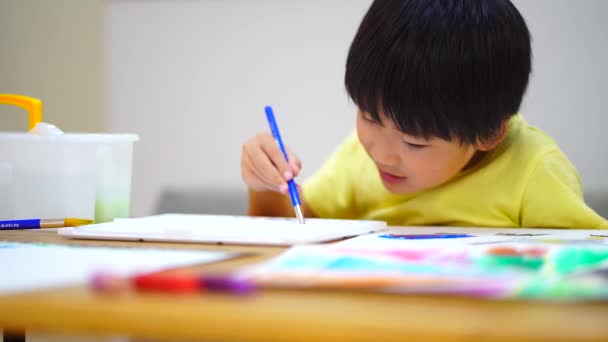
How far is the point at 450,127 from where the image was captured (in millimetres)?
823

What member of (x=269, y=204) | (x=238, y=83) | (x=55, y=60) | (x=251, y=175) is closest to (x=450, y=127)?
(x=251, y=175)

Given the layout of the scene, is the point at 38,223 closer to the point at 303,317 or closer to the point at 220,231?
the point at 220,231

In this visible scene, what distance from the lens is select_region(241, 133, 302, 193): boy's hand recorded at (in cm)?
87

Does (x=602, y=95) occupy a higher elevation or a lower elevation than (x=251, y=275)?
higher

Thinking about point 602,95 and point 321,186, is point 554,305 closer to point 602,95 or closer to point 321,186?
point 321,186

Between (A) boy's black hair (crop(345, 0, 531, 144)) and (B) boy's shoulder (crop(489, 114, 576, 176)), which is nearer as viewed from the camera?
(A) boy's black hair (crop(345, 0, 531, 144))

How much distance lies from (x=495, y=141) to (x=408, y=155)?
6.0 inches

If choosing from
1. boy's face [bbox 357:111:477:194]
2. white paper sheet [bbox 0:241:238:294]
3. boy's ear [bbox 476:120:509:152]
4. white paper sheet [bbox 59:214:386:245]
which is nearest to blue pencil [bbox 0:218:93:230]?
white paper sheet [bbox 59:214:386:245]

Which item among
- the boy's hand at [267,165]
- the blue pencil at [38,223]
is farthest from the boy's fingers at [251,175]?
the blue pencil at [38,223]

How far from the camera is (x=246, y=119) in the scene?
1.80 meters

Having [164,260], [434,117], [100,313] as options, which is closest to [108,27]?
[434,117]

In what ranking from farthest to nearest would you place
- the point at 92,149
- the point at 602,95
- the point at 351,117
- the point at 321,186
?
the point at 351,117 < the point at 602,95 < the point at 321,186 < the point at 92,149

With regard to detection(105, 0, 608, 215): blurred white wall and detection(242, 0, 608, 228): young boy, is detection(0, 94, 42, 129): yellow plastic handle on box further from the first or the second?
detection(105, 0, 608, 215): blurred white wall

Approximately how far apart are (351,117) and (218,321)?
1.45 meters
